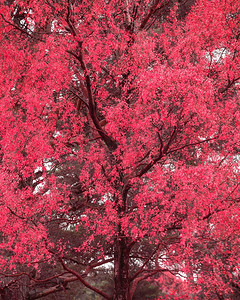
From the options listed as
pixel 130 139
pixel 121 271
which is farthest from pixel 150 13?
pixel 121 271

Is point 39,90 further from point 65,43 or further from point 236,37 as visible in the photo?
point 236,37

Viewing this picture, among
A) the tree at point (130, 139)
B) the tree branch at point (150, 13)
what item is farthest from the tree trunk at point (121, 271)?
the tree branch at point (150, 13)

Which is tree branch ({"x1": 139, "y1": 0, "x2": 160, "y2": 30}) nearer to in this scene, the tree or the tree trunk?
the tree

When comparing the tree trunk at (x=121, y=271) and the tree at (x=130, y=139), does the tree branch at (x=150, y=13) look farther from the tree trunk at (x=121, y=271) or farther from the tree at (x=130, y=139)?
the tree trunk at (x=121, y=271)

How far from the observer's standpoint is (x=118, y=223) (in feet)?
26.1

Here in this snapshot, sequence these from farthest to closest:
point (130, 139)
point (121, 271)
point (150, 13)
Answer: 1. point (150, 13)
2. point (130, 139)
3. point (121, 271)

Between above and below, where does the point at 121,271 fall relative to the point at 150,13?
below

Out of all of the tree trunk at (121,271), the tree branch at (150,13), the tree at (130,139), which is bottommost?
the tree trunk at (121,271)

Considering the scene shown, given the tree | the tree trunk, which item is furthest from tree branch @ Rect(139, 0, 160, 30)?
the tree trunk

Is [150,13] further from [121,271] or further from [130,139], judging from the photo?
[121,271]

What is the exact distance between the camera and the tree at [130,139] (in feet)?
24.3

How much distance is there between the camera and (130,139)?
34.1ft

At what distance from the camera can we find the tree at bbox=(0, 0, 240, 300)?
7.40 metres

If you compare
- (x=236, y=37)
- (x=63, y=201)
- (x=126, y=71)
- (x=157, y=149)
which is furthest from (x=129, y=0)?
(x=63, y=201)
